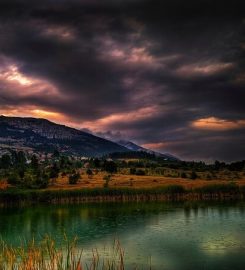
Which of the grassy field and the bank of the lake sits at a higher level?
the grassy field

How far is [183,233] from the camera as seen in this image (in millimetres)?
62031

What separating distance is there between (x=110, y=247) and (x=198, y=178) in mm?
130108

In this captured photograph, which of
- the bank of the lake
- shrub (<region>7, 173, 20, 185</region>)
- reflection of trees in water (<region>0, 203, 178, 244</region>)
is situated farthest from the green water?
shrub (<region>7, 173, 20, 185</region>)

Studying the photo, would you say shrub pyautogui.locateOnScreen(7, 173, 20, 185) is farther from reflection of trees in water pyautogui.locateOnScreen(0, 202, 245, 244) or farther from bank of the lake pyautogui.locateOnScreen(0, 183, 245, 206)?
reflection of trees in water pyautogui.locateOnScreen(0, 202, 245, 244)

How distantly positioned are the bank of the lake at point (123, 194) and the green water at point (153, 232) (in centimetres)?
2064

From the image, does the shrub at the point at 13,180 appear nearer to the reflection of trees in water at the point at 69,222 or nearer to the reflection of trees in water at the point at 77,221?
the reflection of trees in water at the point at 69,222

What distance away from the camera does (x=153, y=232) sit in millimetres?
65375

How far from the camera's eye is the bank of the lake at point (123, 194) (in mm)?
132750

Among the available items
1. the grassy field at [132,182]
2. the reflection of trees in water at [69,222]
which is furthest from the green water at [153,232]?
the grassy field at [132,182]

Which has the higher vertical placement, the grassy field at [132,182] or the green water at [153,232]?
the grassy field at [132,182]

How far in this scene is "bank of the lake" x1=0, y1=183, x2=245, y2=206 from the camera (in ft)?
436

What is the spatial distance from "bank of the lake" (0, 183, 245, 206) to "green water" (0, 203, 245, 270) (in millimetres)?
20640

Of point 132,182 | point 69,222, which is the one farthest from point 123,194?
point 69,222

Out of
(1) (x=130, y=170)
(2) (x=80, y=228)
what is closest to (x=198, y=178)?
(1) (x=130, y=170)
